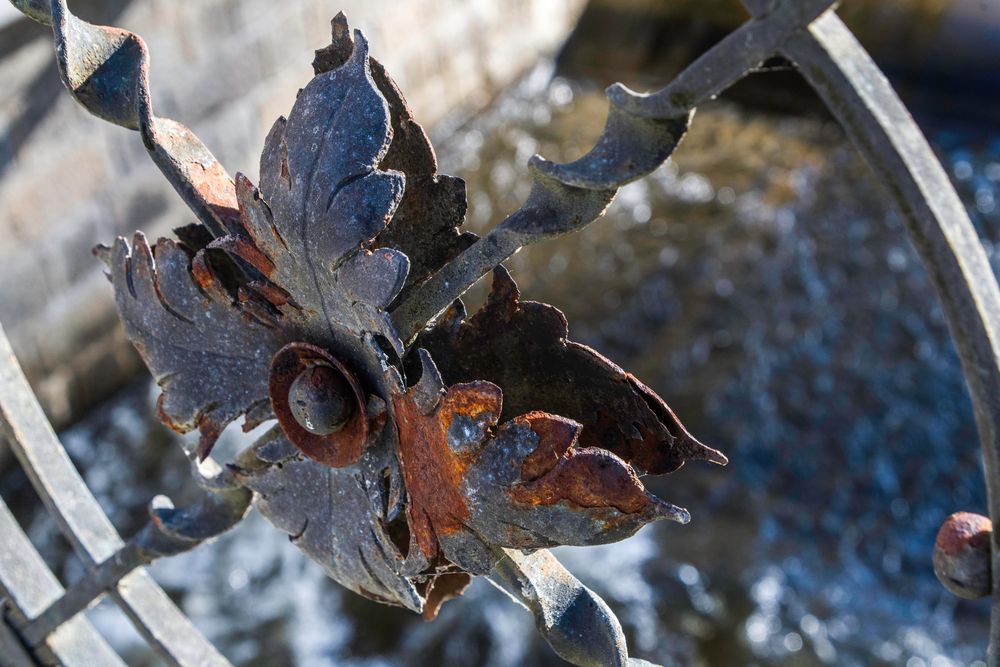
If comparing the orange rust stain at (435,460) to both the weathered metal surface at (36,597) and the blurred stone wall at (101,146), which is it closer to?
the weathered metal surface at (36,597)

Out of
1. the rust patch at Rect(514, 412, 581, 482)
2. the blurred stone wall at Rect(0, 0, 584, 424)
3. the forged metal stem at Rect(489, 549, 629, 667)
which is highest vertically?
the blurred stone wall at Rect(0, 0, 584, 424)

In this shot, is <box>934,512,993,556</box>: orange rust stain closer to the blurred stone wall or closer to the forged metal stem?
the forged metal stem

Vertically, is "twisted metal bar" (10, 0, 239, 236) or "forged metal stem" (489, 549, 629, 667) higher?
"twisted metal bar" (10, 0, 239, 236)

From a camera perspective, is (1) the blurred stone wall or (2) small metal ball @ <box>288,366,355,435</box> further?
(1) the blurred stone wall

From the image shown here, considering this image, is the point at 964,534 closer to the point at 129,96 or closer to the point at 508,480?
the point at 508,480

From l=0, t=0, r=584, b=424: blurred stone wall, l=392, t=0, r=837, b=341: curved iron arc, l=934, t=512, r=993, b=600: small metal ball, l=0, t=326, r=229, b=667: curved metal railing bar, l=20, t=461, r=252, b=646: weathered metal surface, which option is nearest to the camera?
l=392, t=0, r=837, b=341: curved iron arc

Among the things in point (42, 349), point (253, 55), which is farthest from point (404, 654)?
point (253, 55)

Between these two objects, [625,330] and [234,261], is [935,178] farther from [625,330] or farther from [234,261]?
[625,330]

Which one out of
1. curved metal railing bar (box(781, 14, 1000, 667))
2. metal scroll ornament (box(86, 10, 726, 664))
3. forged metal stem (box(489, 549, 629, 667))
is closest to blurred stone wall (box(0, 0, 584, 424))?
metal scroll ornament (box(86, 10, 726, 664))
